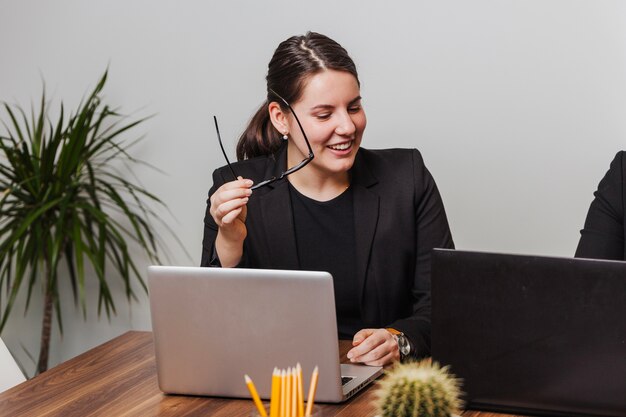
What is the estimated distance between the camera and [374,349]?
168 cm

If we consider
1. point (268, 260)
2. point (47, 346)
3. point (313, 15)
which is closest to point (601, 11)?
point (313, 15)

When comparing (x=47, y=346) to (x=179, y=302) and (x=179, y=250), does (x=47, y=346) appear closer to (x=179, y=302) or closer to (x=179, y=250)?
(x=179, y=250)

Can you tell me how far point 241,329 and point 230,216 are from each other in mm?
393

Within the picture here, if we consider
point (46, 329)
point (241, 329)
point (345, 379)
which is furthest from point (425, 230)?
point (46, 329)

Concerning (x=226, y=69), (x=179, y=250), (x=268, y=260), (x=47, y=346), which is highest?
(x=226, y=69)

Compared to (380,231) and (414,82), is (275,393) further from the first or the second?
(414,82)

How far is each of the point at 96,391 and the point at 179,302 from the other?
0.89 ft

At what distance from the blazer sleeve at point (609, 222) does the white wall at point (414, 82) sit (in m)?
0.93

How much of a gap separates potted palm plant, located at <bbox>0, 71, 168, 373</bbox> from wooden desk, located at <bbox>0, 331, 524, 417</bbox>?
1493 millimetres

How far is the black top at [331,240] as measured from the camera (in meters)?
2.18

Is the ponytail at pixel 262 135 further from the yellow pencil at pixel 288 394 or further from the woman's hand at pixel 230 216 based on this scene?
the yellow pencil at pixel 288 394

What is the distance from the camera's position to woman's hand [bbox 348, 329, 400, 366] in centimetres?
167

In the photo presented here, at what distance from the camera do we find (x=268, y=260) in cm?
220

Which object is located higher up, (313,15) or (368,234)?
(313,15)
